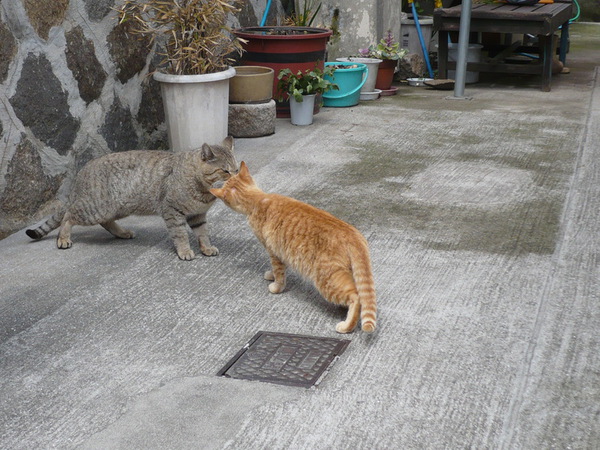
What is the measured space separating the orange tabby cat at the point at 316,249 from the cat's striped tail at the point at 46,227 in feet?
3.71

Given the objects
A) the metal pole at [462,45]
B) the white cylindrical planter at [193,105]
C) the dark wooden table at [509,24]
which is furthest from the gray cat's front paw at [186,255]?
the dark wooden table at [509,24]

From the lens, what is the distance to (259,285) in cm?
346

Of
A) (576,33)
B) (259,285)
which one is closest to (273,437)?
(259,285)

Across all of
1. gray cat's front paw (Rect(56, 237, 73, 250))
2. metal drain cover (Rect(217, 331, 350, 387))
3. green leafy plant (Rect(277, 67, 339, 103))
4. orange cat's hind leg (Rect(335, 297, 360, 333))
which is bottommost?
metal drain cover (Rect(217, 331, 350, 387))

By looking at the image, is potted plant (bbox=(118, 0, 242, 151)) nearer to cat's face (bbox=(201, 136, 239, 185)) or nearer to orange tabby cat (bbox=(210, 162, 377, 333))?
cat's face (bbox=(201, 136, 239, 185))

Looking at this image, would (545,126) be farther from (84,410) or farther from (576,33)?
(576,33)

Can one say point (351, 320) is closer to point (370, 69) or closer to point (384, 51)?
point (370, 69)

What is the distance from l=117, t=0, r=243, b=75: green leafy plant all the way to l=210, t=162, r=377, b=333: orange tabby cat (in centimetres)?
206

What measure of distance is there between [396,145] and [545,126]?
144cm

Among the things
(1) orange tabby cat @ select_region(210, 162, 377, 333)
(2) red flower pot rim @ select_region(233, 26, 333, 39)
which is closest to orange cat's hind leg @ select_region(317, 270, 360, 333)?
(1) orange tabby cat @ select_region(210, 162, 377, 333)

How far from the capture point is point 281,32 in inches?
269

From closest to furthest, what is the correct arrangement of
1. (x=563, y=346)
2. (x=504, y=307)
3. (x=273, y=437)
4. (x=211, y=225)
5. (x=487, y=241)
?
(x=273, y=437) → (x=563, y=346) → (x=504, y=307) → (x=487, y=241) → (x=211, y=225)

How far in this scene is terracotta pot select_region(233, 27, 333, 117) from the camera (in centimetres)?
637

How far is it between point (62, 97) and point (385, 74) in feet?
13.3
